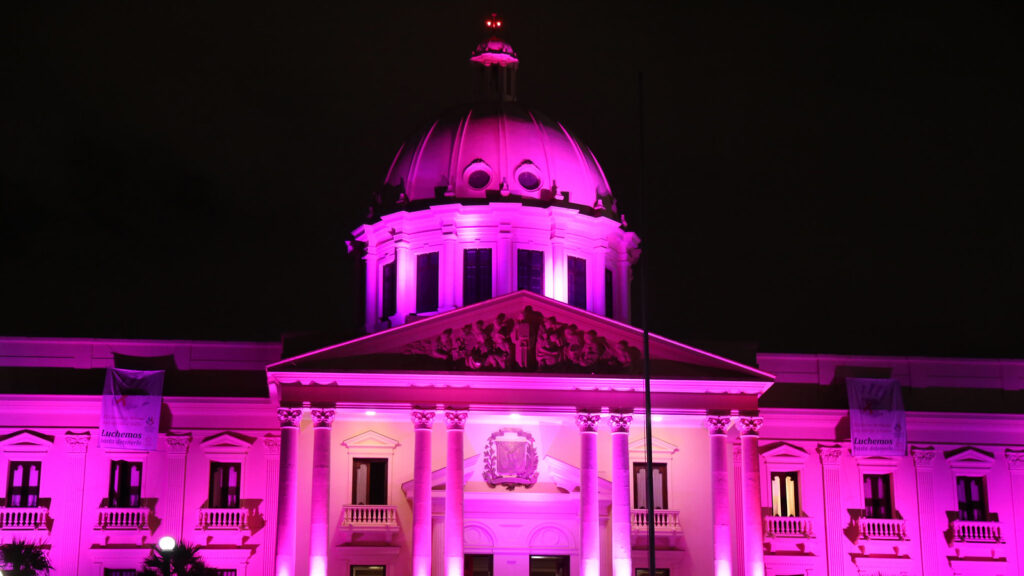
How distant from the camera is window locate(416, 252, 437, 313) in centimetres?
6419

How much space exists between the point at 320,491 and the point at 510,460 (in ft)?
27.2

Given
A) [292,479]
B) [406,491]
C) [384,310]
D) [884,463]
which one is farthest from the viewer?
[384,310]

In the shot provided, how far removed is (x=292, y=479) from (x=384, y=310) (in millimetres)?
14354

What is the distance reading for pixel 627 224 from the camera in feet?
227

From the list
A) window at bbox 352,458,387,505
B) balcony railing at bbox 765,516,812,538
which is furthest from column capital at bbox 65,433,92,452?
balcony railing at bbox 765,516,812,538

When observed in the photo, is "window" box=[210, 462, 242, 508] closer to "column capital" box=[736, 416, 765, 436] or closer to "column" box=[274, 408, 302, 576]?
Answer: "column" box=[274, 408, 302, 576]

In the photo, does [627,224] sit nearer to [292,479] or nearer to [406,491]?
[406,491]

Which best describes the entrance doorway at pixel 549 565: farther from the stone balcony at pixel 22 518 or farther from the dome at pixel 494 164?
the stone balcony at pixel 22 518

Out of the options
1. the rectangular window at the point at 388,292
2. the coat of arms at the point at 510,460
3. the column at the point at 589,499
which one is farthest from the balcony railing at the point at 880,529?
the rectangular window at the point at 388,292

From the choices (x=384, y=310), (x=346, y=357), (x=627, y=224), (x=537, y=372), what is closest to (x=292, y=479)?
(x=346, y=357)

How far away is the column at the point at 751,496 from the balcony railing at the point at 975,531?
10.0 meters

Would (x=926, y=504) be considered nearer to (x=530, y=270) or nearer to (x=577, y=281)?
(x=577, y=281)

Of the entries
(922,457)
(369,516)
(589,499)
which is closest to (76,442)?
(369,516)

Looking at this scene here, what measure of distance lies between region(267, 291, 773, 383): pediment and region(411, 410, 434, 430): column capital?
1587mm
